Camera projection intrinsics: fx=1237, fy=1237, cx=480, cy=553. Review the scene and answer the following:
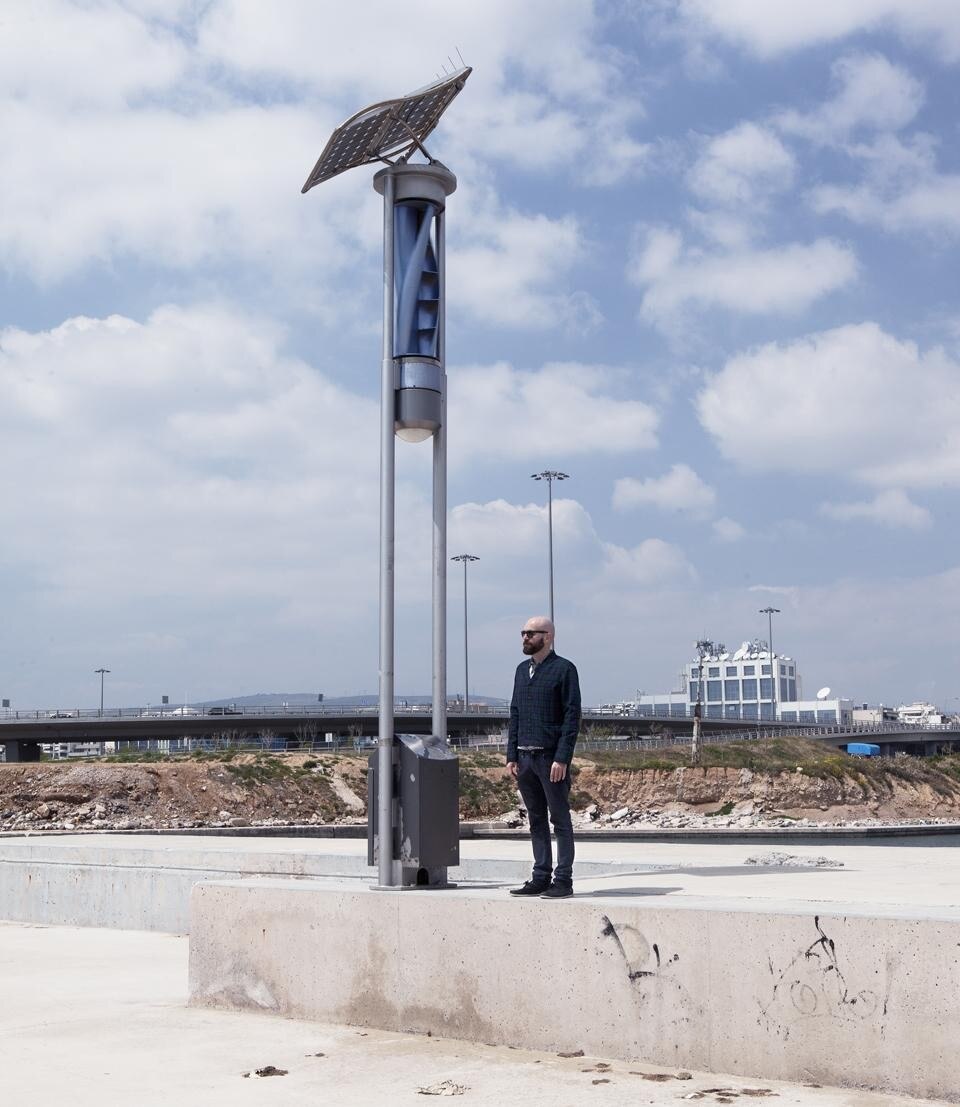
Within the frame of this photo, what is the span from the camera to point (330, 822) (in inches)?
2114

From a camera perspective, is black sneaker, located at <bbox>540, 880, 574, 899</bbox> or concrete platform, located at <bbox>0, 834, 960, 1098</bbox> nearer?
concrete platform, located at <bbox>0, 834, 960, 1098</bbox>

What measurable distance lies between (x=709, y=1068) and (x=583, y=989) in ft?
2.52

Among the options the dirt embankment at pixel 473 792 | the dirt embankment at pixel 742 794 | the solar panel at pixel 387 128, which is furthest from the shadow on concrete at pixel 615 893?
the dirt embankment at pixel 742 794

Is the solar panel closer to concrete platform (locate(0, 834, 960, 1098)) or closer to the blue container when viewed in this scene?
concrete platform (locate(0, 834, 960, 1098))

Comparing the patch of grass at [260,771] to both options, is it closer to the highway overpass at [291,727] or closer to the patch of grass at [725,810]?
the highway overpass at [291,727]

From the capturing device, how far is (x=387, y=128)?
9.39m

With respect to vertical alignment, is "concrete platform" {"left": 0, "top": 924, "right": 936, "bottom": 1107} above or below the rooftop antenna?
below

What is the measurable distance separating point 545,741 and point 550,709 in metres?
0.19

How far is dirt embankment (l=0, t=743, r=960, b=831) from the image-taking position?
167 ft

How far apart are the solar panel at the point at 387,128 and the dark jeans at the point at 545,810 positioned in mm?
4909

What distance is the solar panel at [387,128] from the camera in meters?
9.30

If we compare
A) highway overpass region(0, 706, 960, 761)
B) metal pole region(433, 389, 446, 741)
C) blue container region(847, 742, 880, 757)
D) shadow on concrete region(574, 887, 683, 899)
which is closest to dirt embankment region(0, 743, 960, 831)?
highway overpass region(0, 706, 960, 761)

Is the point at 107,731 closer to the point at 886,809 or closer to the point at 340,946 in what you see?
the point at 886,809

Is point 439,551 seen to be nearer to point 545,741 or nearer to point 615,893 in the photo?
point 545,741
